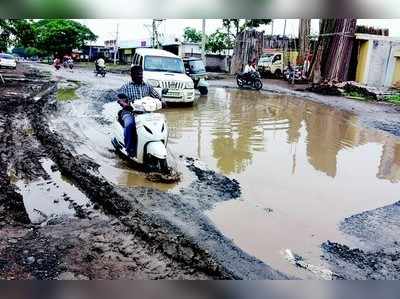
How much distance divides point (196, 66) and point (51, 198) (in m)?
9.54

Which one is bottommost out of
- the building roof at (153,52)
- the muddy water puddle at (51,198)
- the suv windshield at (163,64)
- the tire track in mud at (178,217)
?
the muddy water puddle at (51,198)

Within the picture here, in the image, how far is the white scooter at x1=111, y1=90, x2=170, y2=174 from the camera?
16.6 feet

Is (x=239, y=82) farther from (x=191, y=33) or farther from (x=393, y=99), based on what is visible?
(x=191, y=33)

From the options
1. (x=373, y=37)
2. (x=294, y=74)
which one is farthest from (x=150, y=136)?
(x=294, y=74)

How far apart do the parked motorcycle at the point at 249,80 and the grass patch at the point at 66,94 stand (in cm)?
579

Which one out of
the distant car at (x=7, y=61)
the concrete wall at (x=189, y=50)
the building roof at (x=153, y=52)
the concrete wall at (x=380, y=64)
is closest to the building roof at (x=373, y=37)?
the concrete wall at (x=380, y=64)

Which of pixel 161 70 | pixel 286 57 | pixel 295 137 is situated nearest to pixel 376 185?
pixel 295 137

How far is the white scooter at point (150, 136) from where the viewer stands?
16.6 feet

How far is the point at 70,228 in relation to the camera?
3.54m

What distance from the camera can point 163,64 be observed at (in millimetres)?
11328

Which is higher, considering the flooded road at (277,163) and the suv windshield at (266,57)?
the suv windshield at (266,57)

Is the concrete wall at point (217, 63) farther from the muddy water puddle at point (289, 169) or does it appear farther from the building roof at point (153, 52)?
the building roof at point (153, 52)

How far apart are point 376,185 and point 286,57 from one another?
17.5 meters

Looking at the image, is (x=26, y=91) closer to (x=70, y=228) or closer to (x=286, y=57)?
(x=70, y=228)
